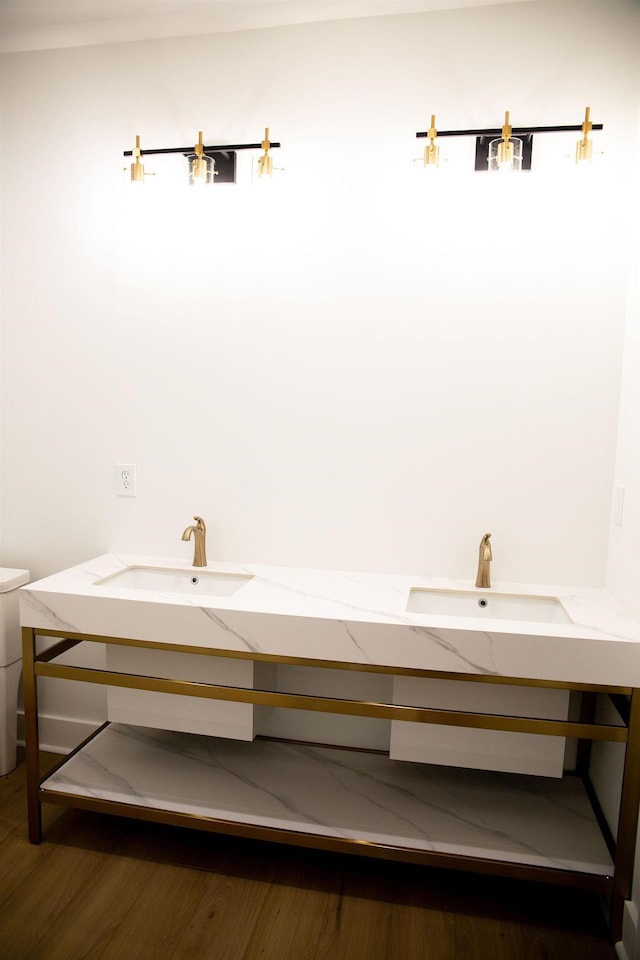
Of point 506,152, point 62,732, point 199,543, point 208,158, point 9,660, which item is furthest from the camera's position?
point 62,732

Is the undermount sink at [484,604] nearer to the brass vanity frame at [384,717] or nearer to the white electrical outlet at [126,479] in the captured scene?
the brass vanity frame at [384,717]

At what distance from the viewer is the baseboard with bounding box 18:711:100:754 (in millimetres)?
2498

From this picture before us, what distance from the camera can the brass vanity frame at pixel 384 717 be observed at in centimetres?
165

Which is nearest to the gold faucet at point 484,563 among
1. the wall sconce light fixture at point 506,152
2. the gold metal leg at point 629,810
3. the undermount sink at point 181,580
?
the gold metal leg at point 629,810

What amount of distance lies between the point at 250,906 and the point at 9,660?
→ 4.03 feet

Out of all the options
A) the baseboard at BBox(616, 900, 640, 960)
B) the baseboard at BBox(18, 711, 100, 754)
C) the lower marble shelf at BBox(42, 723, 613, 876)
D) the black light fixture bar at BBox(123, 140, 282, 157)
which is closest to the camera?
the baseboard at BBox(616, 900, 640, 960)

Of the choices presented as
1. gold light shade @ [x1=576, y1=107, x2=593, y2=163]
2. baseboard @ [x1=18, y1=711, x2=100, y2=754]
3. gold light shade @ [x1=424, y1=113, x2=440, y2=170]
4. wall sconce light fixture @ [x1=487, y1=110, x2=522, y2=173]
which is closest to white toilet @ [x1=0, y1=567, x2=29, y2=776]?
baseboard @ [x1=18, y1=711, x2=100, y2=754]

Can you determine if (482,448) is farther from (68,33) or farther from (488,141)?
(68,33)

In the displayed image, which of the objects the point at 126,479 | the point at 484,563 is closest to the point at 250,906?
the point at 484,563

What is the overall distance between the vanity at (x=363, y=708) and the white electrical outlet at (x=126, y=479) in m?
0.31

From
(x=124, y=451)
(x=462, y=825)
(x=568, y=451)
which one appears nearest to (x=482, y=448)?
(x=568, y=451)

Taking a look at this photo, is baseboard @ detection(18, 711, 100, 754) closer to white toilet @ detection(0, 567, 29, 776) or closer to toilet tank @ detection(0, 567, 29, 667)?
white toilet @ detection(0, 567, 29, 776)

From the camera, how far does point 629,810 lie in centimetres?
164

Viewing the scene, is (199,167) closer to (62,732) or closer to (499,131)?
(499,131)
